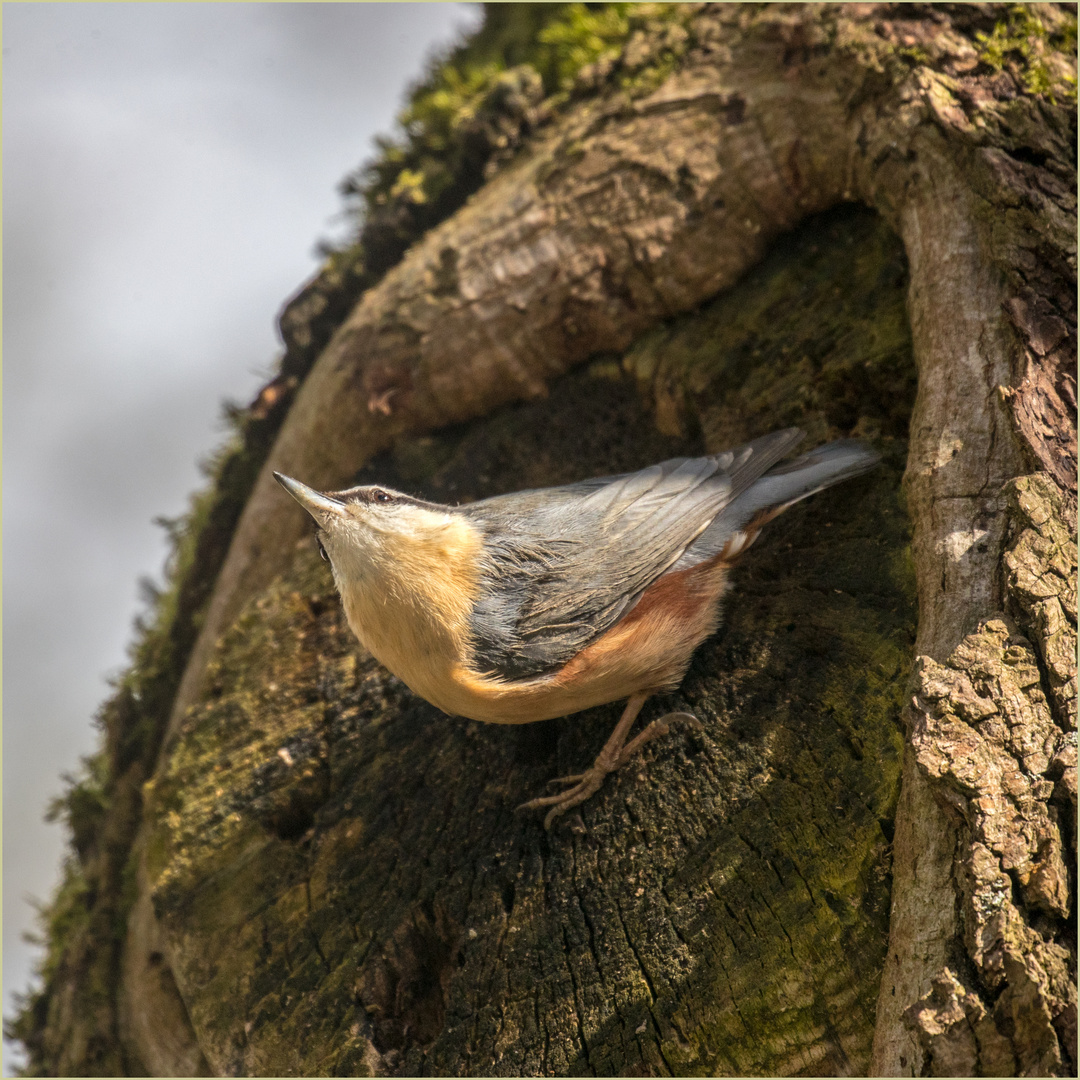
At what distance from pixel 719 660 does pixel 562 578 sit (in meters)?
0.52

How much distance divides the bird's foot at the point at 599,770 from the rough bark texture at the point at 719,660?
0.06m

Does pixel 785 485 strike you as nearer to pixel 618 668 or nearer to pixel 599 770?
pixel 618 668

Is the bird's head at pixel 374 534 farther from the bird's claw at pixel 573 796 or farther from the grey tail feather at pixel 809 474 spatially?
the grey tail feather at pixel 809 474

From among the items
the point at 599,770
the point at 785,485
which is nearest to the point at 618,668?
the point at 599,770

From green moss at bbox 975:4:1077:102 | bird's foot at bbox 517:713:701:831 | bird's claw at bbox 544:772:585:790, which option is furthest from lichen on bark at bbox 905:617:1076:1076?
green moss at bbox 975:4:1077:102

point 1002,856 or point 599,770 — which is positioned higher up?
point 599,770

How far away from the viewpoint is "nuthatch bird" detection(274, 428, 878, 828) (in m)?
2.72

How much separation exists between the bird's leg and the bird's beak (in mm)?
1028

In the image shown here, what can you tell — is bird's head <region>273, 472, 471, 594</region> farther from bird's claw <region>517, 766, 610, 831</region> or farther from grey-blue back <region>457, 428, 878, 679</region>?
bird's claw <region>517, 766, 610, 831</region>

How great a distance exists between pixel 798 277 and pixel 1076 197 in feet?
3.05

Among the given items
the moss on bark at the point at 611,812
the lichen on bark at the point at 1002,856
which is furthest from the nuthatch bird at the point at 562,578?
the lichen on bark at the point at 1002,856

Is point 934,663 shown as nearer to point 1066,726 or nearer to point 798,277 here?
point 1066,726

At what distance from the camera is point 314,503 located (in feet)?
9.36

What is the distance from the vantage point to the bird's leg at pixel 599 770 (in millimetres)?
2689
